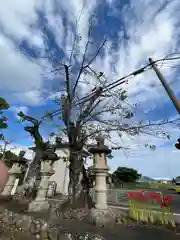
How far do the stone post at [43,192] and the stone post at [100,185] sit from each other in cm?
277

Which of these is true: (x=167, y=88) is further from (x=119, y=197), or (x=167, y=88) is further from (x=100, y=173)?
(x=119, y=197)

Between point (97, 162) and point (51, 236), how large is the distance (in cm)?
274

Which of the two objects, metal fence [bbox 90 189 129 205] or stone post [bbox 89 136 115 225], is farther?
metal fence [bbox 90 189 129 205]

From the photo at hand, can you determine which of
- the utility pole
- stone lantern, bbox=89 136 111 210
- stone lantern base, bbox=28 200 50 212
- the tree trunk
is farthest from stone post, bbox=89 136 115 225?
the utility pole

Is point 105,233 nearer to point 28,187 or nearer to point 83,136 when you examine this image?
point 83,136

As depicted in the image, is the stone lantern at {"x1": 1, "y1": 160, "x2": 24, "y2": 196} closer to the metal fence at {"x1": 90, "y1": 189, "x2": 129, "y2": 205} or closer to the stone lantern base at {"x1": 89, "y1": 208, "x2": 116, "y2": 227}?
the stone lantern base at {"x1": 89, "y1": 208, "x2": 116, "y2": 227}

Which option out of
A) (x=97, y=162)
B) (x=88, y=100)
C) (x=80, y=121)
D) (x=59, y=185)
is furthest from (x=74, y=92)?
(x=59, y=185)

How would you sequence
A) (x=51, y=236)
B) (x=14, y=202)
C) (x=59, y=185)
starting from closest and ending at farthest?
(x=51, y=236) → (x=14, y=202) → (x=59, y=185)

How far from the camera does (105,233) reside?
4215 millimetres

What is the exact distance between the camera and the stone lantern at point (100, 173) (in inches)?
205

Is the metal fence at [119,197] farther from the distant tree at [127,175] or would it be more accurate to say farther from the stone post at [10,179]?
the distant tree at [127,175]

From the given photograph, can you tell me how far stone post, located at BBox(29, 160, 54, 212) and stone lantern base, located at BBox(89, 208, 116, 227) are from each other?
8.99 ft

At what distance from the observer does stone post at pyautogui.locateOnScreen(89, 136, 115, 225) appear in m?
4.96

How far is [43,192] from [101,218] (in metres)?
3.26
